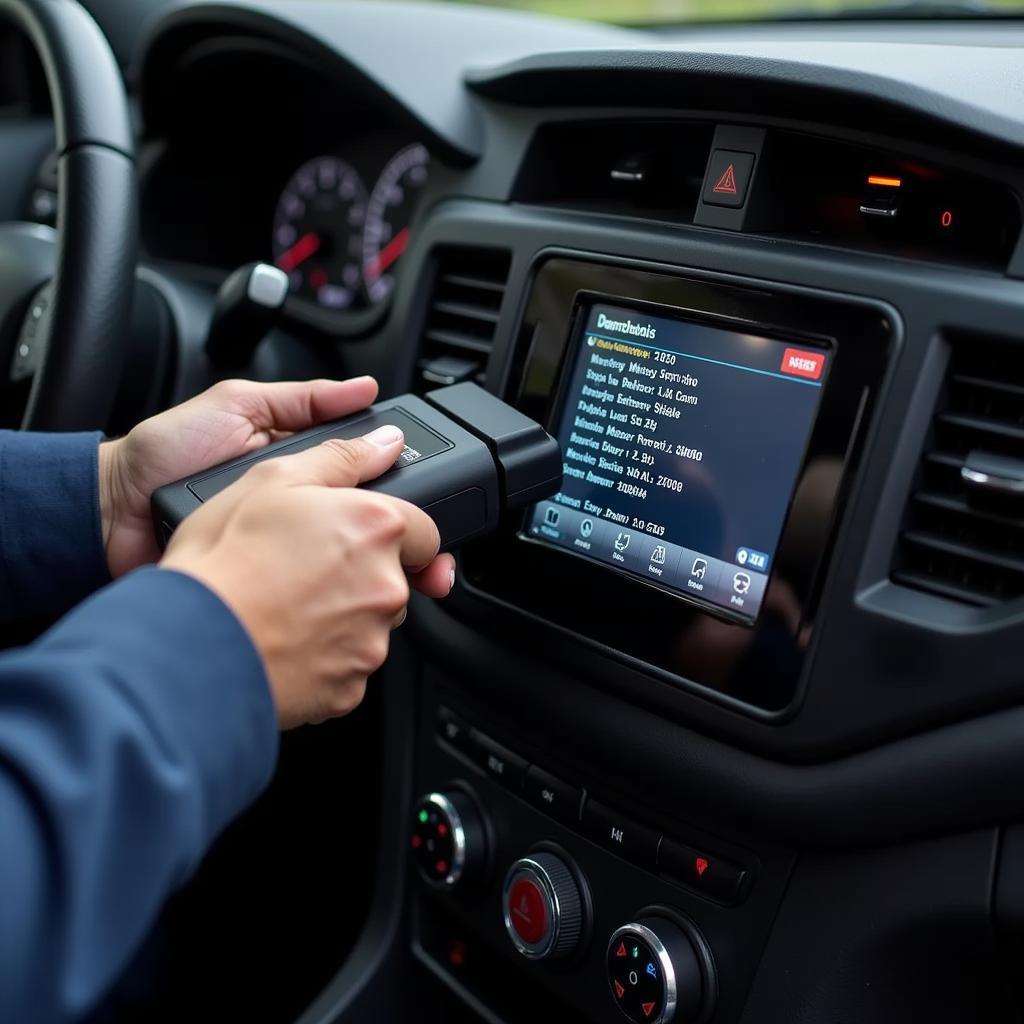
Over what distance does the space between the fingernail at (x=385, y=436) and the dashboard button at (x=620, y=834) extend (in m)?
0.35

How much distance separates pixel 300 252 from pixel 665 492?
847 mm

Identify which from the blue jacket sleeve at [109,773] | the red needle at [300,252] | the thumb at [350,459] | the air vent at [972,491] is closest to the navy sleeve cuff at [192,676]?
the blue jacket sleeve at [109,773]

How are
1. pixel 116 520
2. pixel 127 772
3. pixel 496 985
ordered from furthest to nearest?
1. pixel 496 985
2. pixel 116 520
3. pixel 127 772

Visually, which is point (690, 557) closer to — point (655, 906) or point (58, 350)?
point (655, 906)

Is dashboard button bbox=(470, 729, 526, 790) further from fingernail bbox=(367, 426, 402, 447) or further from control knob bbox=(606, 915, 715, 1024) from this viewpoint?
fingernail bbox=(367, 426, 402, 447)

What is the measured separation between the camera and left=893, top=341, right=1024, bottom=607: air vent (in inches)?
28.3

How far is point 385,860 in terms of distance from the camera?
3.90 feet

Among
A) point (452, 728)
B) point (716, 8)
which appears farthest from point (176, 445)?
point (716, 8)

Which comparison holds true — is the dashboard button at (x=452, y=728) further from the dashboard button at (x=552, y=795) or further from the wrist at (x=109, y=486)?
the wrist at (x=109, y=486)

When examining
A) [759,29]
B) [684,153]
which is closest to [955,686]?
[684,153]

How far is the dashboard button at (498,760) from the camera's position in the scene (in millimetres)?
1006

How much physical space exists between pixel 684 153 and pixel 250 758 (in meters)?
0.67

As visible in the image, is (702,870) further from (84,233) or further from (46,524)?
(84,233)

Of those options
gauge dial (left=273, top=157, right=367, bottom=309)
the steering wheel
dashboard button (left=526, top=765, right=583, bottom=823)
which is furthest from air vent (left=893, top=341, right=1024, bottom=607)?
gauge dial (left=273, top=157, right=367, bottom=309)
